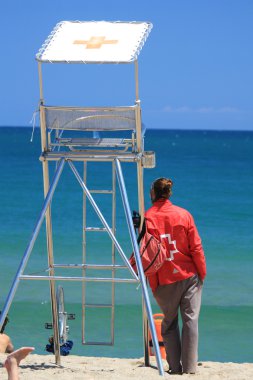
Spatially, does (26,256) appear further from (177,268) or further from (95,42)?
(95,42)

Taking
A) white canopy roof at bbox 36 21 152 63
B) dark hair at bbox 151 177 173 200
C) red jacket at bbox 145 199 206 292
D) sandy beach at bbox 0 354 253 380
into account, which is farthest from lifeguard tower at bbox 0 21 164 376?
sandy beach at bbox 0 354 253 380

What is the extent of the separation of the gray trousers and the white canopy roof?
5.25ft

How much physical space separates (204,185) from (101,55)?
3381cm

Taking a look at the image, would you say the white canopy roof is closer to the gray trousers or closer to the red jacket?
the red jacket

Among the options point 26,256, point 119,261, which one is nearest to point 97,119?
point 26,256

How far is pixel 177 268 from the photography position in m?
6.43

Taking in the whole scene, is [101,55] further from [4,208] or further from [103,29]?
[4,208]

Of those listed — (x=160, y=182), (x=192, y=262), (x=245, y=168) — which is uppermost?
(x=160, y=182)

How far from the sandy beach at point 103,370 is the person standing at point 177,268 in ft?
0.96

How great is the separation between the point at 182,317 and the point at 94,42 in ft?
6.30

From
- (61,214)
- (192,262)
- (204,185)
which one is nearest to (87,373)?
(192,262)

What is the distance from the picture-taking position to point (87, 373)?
6.35m

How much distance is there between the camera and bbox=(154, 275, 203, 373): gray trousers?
649 centimetres

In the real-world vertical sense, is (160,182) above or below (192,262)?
Answer: above
